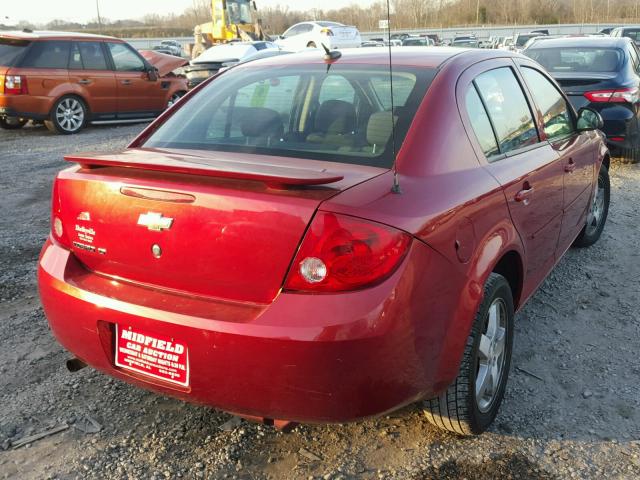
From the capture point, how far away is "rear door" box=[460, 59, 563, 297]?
283cm

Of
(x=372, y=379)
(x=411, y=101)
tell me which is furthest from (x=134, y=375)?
(x=411, y=101)

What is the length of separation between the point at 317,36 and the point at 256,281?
23.9m

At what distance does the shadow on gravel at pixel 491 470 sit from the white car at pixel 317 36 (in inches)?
881

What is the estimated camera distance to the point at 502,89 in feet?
10.7

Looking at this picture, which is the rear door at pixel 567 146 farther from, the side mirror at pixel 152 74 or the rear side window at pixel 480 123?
the side mirror at pixel 152 74

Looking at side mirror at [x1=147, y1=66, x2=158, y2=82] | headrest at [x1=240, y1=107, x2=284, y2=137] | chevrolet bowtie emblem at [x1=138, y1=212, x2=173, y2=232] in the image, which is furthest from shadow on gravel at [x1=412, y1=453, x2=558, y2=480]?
side mirror at [x1=147, y1=66, x2=158, y2=82]

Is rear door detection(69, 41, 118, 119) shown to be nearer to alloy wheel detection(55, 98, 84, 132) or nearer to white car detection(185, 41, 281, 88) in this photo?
alloy wheel detection(55, 98, 84, 132)

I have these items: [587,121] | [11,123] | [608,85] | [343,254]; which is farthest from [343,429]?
[11,123]

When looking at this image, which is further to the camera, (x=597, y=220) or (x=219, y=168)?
(x=597, y=220)

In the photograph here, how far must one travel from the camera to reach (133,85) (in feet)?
→ 40.5

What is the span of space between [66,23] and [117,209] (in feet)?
283

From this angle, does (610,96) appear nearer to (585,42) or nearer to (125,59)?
(585,42)

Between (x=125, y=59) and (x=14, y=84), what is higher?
(x=125, y=59)

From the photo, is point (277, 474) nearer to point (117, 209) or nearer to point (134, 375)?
point (134, 375)
